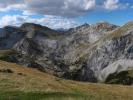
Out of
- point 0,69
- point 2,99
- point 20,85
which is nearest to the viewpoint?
point 2,99

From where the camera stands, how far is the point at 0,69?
3012 inches

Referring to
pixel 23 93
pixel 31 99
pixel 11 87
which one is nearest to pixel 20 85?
pixel 11 87

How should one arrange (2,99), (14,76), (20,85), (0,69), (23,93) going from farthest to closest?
(0,69)
(14,76)
(20,85)
(23,93)
(2,99)

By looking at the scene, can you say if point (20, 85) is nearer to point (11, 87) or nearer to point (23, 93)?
point (11, 87)

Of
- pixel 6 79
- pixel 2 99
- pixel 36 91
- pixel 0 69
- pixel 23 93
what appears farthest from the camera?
pixel 0 69

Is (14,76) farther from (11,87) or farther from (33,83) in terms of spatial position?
(11,87)

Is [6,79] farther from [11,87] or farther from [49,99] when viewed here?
[49,99]

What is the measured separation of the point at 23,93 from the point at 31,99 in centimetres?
803

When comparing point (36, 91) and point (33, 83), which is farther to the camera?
point (33, 83)

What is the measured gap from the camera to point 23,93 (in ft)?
170

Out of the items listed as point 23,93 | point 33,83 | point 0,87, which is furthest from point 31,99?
point 33,83

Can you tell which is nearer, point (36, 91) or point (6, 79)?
point (36, 91)

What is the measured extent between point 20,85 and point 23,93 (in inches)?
323

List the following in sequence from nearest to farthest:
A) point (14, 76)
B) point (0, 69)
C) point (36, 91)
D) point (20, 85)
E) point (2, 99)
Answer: point (2, 99) → point (36, 91) → point (20, 85) → point (14, 76) → point (0, 69)
